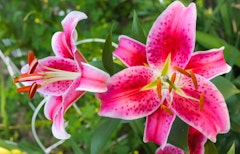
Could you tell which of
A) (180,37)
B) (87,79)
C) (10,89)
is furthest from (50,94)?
(10,89)

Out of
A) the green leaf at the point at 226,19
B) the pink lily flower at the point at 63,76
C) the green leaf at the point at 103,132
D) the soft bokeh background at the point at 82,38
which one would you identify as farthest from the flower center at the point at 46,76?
the green leaf at the point at 226,19

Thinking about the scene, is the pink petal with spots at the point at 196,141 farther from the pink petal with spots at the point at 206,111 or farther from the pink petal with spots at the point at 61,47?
the pink petal with spots at the point at 61,47


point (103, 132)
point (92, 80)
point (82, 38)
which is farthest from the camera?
point (82, 38)

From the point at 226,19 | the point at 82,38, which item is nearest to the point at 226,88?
the point at 226,19

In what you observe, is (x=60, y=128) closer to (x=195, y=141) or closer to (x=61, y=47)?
(x=61, y=47)

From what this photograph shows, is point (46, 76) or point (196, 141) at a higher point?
point (46, 76)

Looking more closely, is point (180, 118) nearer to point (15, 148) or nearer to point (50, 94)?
point (50, 94)

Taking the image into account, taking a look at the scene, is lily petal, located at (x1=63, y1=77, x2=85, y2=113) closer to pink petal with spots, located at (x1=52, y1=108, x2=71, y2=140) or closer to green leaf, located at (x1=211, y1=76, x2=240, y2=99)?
pink petal with spots, located at (x1=52, y1=108, x2=71, y2=140)
